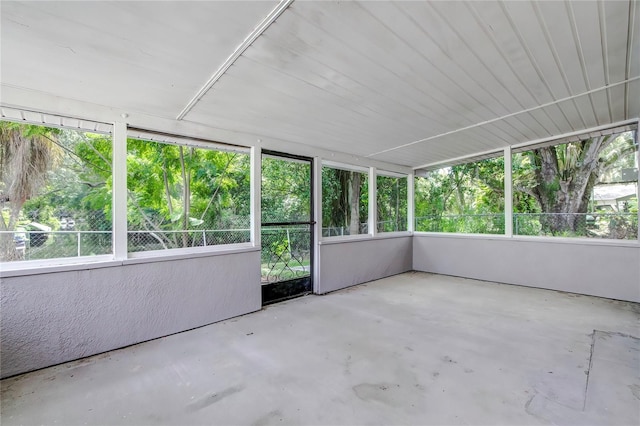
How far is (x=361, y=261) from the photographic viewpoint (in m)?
5.06

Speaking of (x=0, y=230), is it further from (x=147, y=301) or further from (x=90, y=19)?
(x=90, y=19)

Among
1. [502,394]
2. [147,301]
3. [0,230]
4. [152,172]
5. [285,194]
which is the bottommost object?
[502,394]

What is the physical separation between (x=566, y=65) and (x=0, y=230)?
5008mm

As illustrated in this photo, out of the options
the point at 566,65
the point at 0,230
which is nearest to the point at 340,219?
the point at 566,65

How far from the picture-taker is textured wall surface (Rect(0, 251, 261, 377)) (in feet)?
7.27

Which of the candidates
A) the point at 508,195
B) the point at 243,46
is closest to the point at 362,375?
the point at 243,46

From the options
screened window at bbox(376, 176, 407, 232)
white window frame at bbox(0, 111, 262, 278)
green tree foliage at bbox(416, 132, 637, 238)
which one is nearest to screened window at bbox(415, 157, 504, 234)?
green tree foliage at bbox(416, 132, 637, 238)

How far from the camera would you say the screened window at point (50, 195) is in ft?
8.47

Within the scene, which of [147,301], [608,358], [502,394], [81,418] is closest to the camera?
[81,418]

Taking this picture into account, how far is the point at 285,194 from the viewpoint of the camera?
14.1ft

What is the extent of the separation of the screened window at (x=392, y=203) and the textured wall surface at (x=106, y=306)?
3.49 metres

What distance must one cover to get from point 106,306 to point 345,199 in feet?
15.8

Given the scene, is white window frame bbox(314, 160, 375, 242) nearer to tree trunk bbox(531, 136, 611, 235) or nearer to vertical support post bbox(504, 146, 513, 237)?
vertical support post bbox(504, 146, 513, 237)

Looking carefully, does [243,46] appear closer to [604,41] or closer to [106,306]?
[604,41]
